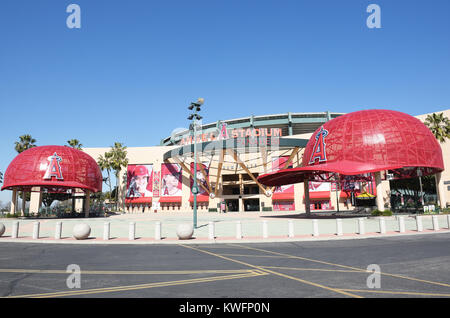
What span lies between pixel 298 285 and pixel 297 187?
171 ft

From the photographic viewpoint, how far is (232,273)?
7.42 metres

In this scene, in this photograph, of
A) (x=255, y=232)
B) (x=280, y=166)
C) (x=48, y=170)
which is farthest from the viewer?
(x=280, y=166)

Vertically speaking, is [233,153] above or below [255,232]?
above

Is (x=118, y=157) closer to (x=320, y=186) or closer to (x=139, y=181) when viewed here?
(x=139, y=181)

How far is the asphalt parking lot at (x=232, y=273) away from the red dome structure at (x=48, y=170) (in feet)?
104

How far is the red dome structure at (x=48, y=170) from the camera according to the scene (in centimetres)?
3897

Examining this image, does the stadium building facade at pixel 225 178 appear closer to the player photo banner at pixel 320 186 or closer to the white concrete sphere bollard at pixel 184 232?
the player photo banner at pixel 320 186

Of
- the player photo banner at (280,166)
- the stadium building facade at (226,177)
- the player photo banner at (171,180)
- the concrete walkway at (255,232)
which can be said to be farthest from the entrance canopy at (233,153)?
the concrete walkway at (255,232)

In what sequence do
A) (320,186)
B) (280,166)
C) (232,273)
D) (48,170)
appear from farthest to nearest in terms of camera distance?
(280,166)
(320,186)
(48,170)
(232,273)

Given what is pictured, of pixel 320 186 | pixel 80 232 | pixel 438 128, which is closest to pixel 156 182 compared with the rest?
pixel 320 186

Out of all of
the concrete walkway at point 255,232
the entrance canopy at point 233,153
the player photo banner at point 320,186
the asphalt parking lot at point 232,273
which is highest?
the entrance canopy at point 233,153

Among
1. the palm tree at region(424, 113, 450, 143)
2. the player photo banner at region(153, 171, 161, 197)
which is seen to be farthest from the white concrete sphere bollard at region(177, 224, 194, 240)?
the player photo banner at region(153, 171, 161, 197)

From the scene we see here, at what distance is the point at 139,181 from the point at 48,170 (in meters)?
28.3
